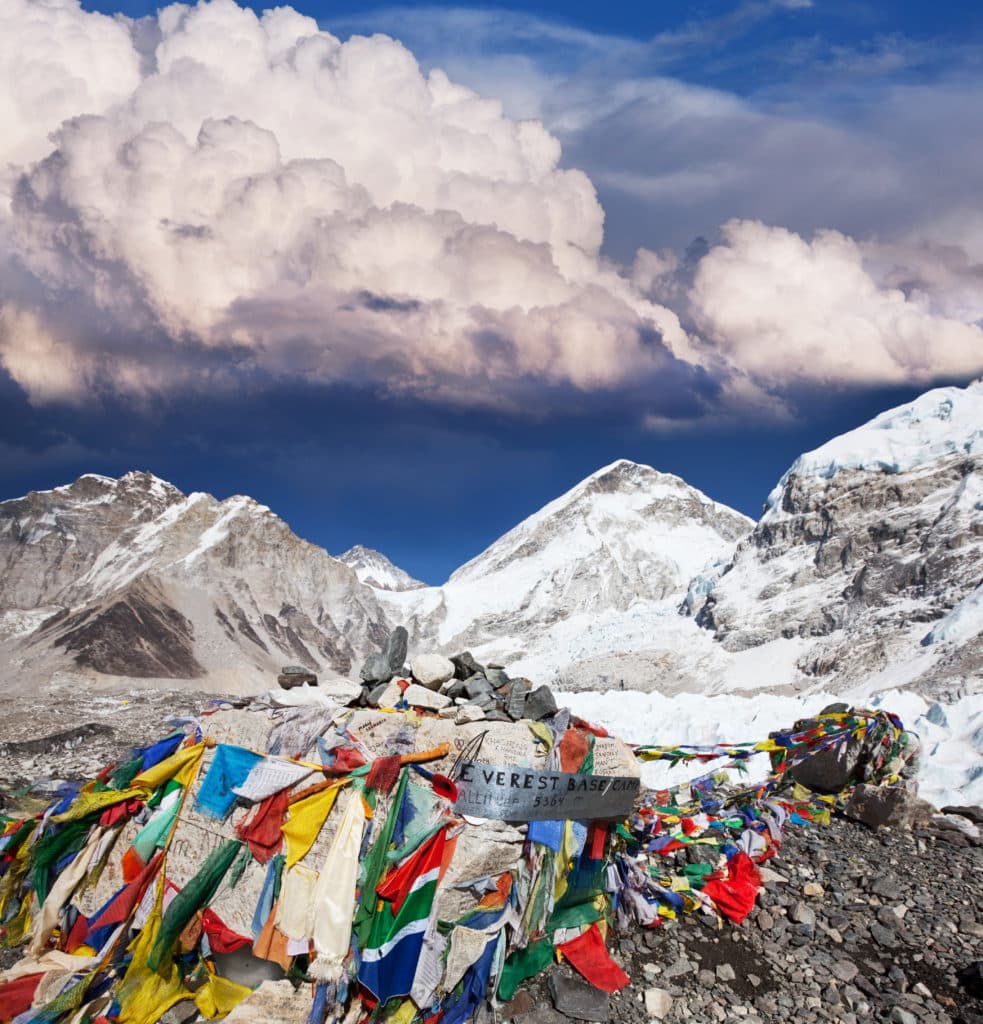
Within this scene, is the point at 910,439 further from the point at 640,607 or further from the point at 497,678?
the point at 497,678

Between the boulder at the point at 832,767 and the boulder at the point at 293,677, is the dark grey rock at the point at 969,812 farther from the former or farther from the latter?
the boulder at the point at 293,677

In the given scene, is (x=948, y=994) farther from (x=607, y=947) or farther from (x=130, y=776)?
(x=130, y=776)

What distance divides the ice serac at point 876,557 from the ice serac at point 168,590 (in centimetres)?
6244

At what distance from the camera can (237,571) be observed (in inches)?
4402

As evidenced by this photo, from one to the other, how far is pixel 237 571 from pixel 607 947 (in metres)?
112

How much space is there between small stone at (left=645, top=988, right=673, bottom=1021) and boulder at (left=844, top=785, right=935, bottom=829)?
555cm

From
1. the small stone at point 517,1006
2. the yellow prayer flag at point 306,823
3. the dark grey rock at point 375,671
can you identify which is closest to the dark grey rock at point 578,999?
the small stone at point 517,1006

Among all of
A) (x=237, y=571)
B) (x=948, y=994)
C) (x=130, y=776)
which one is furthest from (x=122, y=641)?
(x=948, y=994)

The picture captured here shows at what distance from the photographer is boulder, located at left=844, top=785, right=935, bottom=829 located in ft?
35.2

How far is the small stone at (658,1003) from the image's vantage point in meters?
6.73

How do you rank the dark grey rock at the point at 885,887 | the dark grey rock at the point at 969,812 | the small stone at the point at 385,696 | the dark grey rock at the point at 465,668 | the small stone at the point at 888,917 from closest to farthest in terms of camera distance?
the small stone at the point at 888,917, the small stone at the point at 385,696, the dark grey rock at the point at 885,887, the dark grey rock at the point at 465,668, the dark grey rock at the point at 969,812

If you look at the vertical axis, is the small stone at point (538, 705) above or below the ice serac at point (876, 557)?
below

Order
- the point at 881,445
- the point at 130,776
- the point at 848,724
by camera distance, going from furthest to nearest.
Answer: the point at 881,445
the point at 848,724
the point at 130,776

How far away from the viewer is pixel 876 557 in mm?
92500
